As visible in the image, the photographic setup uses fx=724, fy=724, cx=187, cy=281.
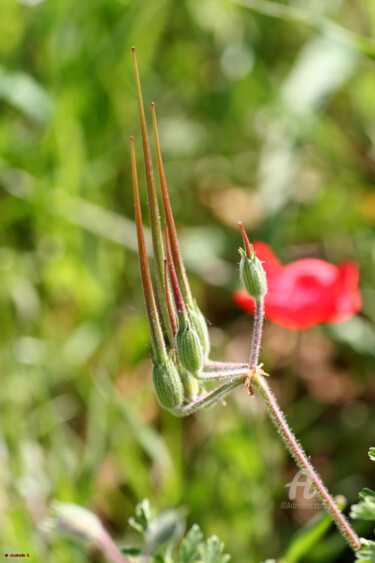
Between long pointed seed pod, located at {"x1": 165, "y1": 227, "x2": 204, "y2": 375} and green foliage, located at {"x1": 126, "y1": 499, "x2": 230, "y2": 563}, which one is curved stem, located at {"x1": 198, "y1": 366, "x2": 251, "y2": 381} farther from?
green foliage, located at {"x1": 126, "y1": 499, "x2": 230, "y2": 563}

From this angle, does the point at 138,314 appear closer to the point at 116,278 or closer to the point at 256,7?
the point at 116,278

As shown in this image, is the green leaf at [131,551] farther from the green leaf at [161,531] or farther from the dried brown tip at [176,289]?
the dried brown tip at [176,289]

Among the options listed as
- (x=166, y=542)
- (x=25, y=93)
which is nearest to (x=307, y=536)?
(x=166, y=542)

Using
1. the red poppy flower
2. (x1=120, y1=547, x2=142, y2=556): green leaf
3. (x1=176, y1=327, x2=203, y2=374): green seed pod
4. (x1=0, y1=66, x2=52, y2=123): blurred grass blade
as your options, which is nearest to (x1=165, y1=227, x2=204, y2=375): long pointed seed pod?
(x1=176, y1=327, x2=203, y2=374): green seed pod

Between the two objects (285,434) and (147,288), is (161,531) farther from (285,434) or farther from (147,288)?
(147,288)

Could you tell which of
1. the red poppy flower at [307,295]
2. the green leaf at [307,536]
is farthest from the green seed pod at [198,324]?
the red poppy flower at [307,295]

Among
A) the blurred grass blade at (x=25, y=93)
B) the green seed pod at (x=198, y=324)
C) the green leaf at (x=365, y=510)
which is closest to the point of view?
the green leaf at (x=365, y=510)

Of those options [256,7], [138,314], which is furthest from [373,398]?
[256,7]
